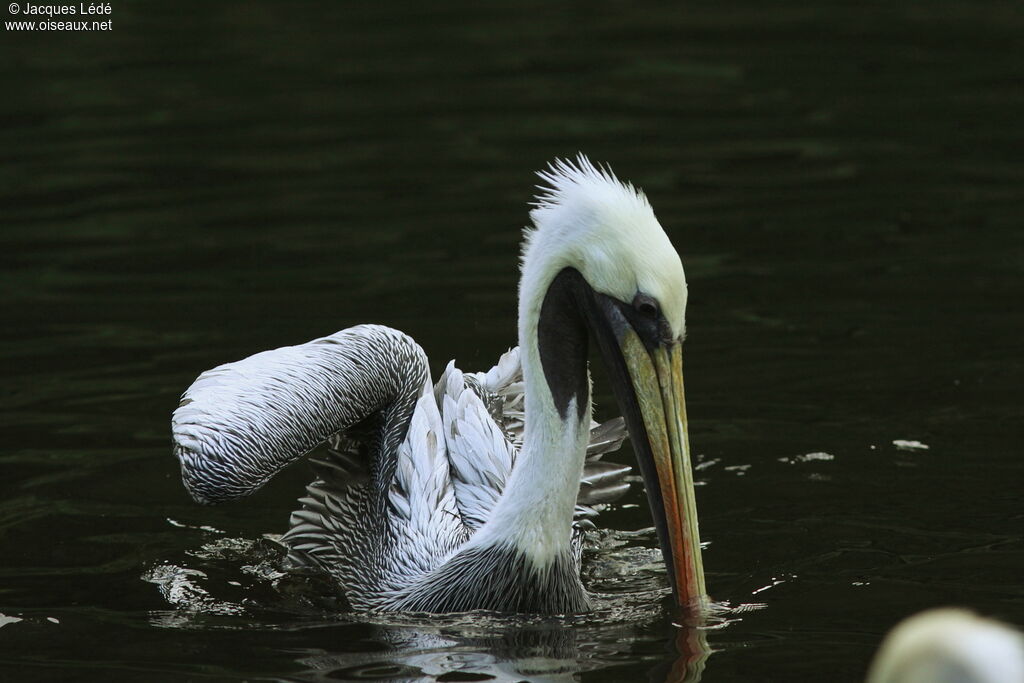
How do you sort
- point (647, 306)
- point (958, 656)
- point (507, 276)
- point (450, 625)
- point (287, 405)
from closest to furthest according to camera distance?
point (958, 656) < point (647, 306) < point (450, 625) < point (287, 405) < point (507, 276)

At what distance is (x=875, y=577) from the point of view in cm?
537

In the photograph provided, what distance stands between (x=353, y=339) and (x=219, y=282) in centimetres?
307

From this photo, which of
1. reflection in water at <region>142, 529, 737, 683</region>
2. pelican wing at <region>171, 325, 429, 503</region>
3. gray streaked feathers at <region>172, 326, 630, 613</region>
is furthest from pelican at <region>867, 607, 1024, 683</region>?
pelican wing at <region>171, 325, 429, 503</region>

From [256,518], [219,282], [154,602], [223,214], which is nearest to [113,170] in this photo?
[223,214]

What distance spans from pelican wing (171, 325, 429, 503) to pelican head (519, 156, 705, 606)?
105 centimetres

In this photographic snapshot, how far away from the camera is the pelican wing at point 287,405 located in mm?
5469

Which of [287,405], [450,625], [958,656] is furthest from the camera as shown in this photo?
[287,405]

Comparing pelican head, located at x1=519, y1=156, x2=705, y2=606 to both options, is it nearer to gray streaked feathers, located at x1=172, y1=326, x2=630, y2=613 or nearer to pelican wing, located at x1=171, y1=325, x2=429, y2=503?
gray streaked feathers, located at x1=172, y1=326, x2=630, y2=613

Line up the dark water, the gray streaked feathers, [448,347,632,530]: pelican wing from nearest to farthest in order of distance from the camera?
the dark water < the gray streaked feathers < [448,347,632,530]: pelican wing

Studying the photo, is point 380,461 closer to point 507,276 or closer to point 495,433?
point 495,433

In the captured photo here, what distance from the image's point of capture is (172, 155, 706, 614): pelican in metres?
4.76

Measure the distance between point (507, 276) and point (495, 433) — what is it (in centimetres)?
284

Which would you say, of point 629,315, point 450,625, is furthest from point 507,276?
point 629,315

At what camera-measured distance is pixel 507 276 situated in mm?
8695
